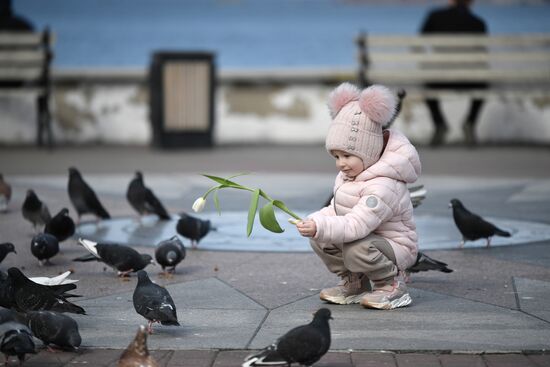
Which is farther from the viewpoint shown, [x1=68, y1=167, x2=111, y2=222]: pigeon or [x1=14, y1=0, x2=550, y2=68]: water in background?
[x1=14, y1=0, x2=550, y2=68]: water in background

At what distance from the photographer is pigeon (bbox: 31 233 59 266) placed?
781cm

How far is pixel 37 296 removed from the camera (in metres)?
6.15

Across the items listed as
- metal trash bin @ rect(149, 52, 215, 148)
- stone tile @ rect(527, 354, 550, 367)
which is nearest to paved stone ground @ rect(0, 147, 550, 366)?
stone tile @ rect(527, 354, 550, 367)

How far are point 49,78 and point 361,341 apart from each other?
39.5ft

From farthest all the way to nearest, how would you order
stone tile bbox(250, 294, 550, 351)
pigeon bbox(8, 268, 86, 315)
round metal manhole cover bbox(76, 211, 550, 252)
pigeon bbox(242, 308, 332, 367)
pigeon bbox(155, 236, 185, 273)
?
round metal manhole cover bbox(76, 211, 550, 252) → pigeon bbox(155, 236, 185, 273) → pigeon bbox(8, 268, 86, 315) → stone tile bbox(250, 294, 550, 351) → pigeon bbox(242, 308, 332, 367)

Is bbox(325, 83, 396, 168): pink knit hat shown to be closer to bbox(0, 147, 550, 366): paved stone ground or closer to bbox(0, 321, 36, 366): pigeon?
bbox(0, 147, 550, 366): paved stone ground

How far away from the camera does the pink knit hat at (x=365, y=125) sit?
6355 mm

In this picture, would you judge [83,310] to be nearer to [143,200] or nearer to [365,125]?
[365,125]

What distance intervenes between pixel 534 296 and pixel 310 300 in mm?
1338

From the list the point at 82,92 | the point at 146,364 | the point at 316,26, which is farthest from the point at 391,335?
the point at 316,26

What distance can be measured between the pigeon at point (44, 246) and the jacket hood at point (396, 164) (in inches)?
96.3

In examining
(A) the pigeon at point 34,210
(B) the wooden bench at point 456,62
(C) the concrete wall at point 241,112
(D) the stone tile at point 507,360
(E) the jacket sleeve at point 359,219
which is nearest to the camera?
(D) the stone tile at point 507,360

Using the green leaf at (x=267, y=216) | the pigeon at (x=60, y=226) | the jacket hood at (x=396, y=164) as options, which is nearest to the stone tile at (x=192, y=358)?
the green leaf at (x=267, y=216)

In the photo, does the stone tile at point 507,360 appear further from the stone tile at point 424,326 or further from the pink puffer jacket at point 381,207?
the pink puffer jacket at point 381,207
